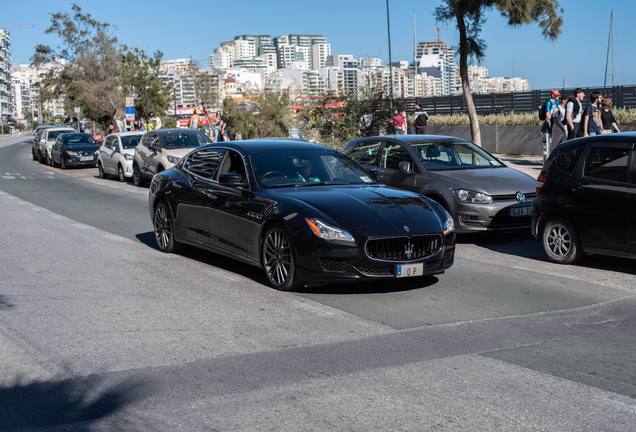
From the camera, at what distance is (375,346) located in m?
5.50

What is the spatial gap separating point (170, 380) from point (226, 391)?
465 mm

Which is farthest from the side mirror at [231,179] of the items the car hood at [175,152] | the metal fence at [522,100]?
the metal fence at [522,100]

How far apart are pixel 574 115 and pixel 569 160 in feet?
27.0

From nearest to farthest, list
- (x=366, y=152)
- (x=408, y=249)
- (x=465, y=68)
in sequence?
1. (x=408, y=249)
2. (x=366, y=152)
3. (x=465, y=68)

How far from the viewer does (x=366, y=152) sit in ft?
41.0

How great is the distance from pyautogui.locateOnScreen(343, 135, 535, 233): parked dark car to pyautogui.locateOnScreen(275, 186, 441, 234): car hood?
1.25m

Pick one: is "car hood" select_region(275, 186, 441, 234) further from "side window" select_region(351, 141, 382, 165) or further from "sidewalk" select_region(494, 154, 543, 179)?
"sidewalk" select_region(494, 154, 543, 179)

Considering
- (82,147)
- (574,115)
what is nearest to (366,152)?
(574,115)

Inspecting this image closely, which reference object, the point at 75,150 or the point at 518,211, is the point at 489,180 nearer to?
the point at 518,211

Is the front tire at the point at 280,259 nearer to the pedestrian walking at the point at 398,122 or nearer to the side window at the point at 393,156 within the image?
the side window at the point at 393,156

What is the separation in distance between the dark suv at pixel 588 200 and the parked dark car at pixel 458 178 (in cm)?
104

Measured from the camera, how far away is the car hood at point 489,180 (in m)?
10.4

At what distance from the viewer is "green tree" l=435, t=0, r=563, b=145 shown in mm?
21328

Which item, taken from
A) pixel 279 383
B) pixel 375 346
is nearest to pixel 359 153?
pixel 375 346
